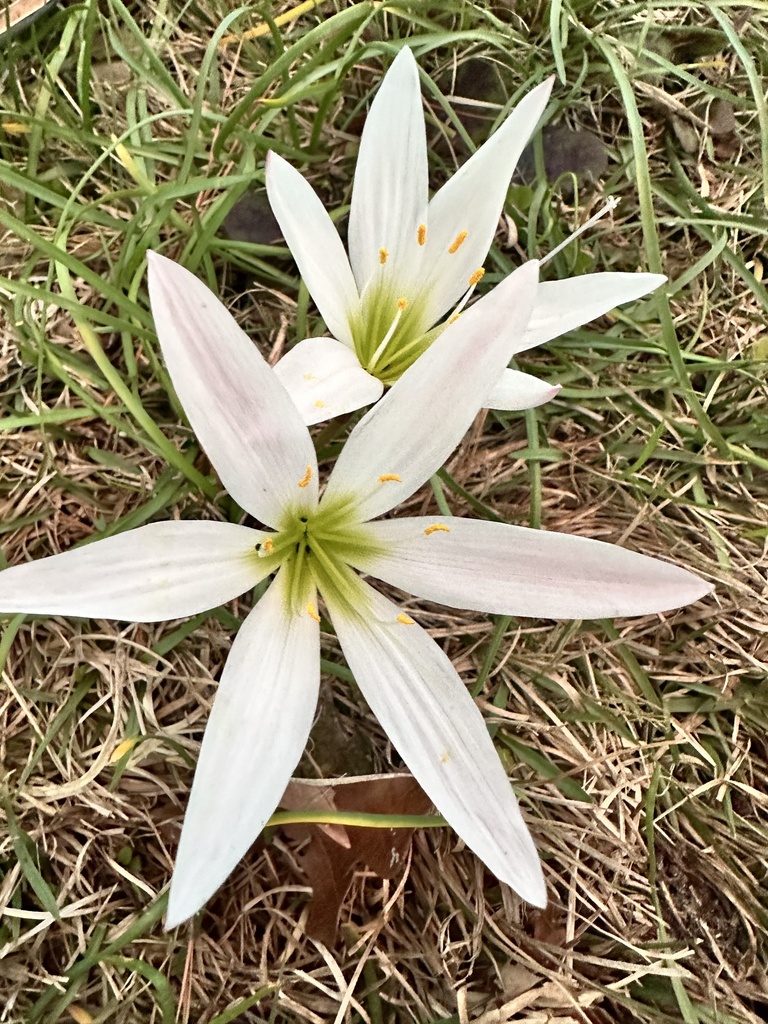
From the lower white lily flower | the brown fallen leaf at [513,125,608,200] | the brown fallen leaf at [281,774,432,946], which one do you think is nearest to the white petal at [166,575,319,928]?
the lower white lily flower

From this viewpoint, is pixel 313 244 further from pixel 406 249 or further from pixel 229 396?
pixel 229 396

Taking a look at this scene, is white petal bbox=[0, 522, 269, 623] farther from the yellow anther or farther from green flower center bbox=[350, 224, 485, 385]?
the yellow anther

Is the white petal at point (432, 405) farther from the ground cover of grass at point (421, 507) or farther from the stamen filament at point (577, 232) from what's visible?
the ground cover of grass at point (421, 507)

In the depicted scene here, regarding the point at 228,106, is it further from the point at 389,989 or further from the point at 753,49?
the point at 389,989

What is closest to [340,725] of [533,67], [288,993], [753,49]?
[288,993]

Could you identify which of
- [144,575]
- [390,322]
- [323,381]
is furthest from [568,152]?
[144,575]

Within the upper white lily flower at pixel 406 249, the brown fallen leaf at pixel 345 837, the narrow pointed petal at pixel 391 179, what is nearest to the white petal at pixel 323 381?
the upper white lily flower at pixel 406 249
